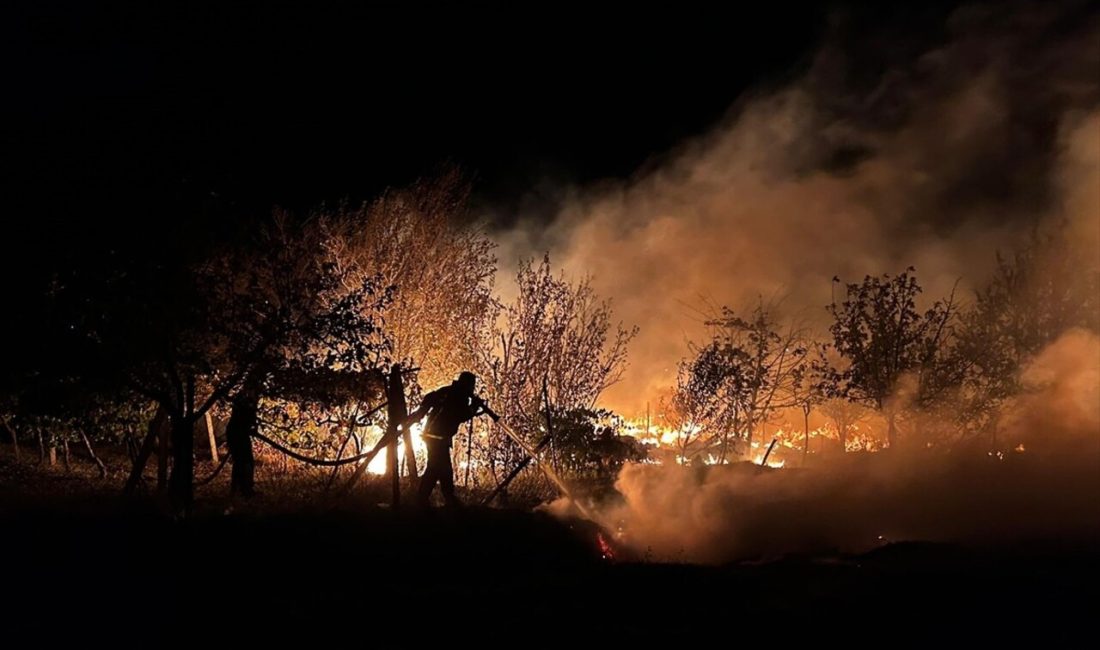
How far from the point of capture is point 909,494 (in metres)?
18.8

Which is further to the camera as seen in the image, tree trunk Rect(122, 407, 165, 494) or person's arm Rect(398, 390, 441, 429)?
tree trunk Rect(122, 407, 165, 494)

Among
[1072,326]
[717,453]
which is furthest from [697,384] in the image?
[1072,326]

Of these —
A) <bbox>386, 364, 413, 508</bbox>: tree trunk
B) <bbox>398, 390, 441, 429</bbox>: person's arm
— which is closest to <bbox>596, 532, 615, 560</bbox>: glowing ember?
<bbox>386, 364, 413, 508</bbox>: tree trunk

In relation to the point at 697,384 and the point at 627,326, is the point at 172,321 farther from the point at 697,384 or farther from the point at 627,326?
the point at 627,326

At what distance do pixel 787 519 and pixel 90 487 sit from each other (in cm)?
1234

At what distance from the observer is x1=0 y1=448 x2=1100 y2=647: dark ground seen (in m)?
6.85

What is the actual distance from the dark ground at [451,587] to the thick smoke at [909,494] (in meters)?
2.24

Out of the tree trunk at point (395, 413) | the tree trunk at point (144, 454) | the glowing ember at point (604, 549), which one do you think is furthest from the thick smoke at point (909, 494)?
the tree trunk at point (144, 454)

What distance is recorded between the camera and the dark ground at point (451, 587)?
270 inches

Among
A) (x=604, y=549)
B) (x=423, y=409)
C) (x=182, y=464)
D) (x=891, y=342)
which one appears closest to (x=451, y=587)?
(x=423, y=409)

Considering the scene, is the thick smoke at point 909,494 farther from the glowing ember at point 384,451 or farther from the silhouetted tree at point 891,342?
the glowing ember at point 384,451

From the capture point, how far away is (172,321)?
10367 mm

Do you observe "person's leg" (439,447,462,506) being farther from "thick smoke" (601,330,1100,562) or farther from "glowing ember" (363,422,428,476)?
"glowing ember" (363,422,428,476)

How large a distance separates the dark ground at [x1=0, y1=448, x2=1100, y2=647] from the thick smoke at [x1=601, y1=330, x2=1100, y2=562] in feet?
7.35
